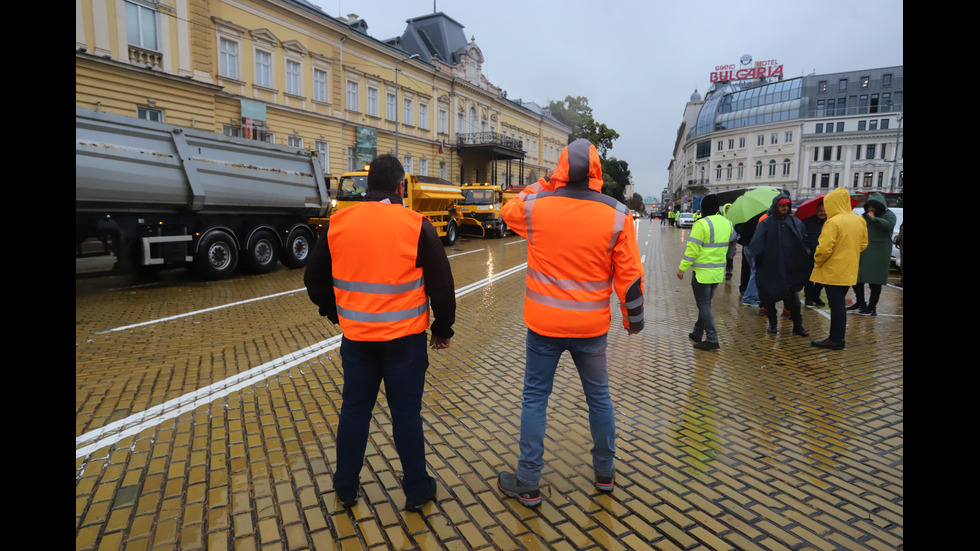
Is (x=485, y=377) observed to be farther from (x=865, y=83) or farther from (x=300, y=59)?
(x=865, y=83)

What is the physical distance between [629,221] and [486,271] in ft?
33.3

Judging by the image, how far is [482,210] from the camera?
24094 mm

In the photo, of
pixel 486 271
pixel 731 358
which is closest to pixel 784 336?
pixel 731 358

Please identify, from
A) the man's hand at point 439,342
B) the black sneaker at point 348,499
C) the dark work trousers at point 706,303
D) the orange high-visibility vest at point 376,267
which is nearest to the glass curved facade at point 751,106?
the dark work trousers at point 706,303

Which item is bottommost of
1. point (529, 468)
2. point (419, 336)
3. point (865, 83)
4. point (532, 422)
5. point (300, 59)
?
point (529, 468)

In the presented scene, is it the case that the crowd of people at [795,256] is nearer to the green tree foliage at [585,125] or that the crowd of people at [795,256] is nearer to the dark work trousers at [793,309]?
the dark work trousers at [793,309]

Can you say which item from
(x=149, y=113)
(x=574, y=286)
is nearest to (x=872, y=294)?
(x=574, y=286)

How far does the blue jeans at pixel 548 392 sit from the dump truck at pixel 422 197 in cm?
1163

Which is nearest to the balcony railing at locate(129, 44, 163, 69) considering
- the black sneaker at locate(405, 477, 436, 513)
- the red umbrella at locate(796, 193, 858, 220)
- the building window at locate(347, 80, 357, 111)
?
the building window at locate(347, 80, 357, 111)

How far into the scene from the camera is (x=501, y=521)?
9.41 feet

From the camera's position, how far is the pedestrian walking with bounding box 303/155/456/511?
2736 millimetres

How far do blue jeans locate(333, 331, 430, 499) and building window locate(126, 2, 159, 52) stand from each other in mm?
22241

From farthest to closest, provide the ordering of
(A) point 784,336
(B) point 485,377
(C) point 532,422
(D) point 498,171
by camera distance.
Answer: (D) point 498,171 < (A) point 784,336 < (B) point 485,377 < (C) point 532,422

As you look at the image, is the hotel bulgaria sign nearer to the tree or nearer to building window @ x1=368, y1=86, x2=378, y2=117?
the tree
